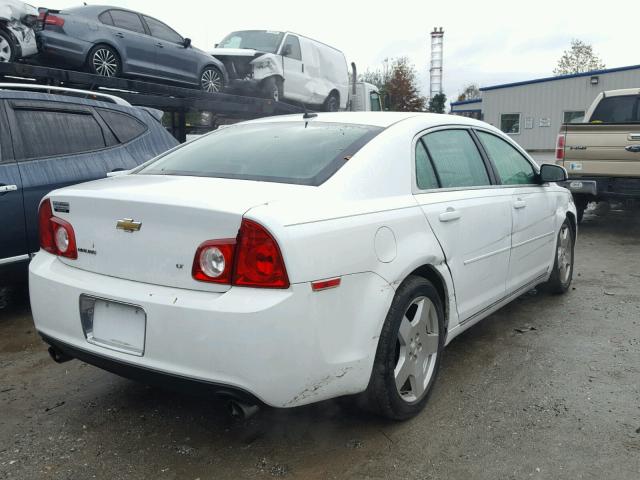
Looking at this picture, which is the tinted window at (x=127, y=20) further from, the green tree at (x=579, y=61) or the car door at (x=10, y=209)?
the green tree at (x=579, y=61)

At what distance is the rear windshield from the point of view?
2786 millimetres

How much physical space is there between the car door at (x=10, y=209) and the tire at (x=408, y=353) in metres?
2.99

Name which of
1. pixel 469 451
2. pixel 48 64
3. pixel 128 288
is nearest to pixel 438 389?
pixel 469 451

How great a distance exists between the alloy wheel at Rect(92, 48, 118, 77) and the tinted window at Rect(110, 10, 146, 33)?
2.13ft

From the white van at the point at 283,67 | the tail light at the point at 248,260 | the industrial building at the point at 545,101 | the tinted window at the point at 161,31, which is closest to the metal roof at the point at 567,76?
the industrial building at the point at 545,101

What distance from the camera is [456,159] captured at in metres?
3.62

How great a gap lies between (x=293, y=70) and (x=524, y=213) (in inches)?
313

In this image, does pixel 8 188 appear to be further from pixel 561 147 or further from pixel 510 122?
pixel 510 122

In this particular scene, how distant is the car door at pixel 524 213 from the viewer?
4055 millimetres

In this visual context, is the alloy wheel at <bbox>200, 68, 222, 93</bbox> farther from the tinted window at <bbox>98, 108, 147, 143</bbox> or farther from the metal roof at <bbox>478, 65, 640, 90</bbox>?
the metal roof at <bbox>478, 65, 640, 90</bbox>

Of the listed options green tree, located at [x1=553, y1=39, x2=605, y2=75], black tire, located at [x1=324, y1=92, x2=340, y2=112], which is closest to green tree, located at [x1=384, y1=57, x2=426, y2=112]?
green tree, located at [x1=553, y1=39, x2=605, y2=75]

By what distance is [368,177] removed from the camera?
9.16 feet

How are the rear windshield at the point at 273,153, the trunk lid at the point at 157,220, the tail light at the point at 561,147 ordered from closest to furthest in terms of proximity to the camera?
the trunk lid at the point at 157,220
the rear windshield at the point at 273,153
the tail light at the point at 561,147

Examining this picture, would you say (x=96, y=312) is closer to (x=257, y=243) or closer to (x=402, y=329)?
(x=257, y=243)
